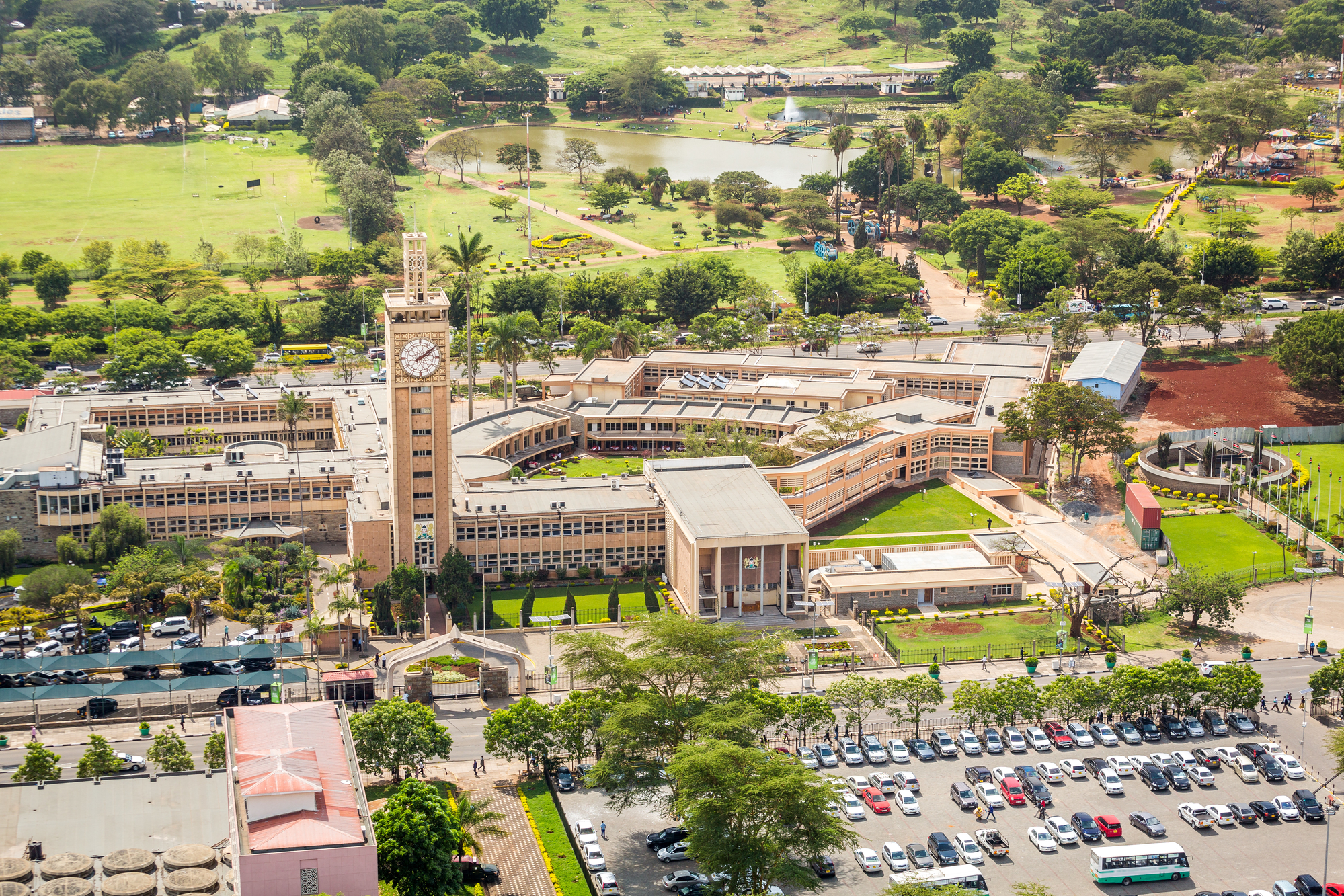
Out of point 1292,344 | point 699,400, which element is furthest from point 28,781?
point 1292,344

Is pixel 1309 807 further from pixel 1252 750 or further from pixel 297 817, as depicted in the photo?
pixel 297 817

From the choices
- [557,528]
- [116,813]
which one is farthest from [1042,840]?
[557,528]

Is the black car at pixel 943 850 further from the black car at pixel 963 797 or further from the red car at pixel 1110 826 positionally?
the red car at pixel 1110 826

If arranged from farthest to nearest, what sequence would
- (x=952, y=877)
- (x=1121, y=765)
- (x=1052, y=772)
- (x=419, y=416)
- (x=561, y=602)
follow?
(x=561, y=602) < (x=419, y=416) < (x=1121, y=765) < (x=1052, y=772) < (x=952, y=877)

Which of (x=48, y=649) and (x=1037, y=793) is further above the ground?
(x=48, y=649)

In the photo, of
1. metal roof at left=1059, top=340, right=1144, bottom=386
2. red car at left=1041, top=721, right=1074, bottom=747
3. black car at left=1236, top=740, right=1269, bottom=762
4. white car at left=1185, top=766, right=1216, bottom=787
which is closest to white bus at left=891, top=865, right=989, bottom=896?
red car at left=1041, top=721, right=1074, bottom=747

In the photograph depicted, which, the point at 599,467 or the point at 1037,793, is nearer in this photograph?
the point at 1037,793

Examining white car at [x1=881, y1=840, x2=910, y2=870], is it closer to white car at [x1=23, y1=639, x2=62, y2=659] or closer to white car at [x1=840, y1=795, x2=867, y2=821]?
white car at [x1=840, y1=795, x2=867, y2=821]
